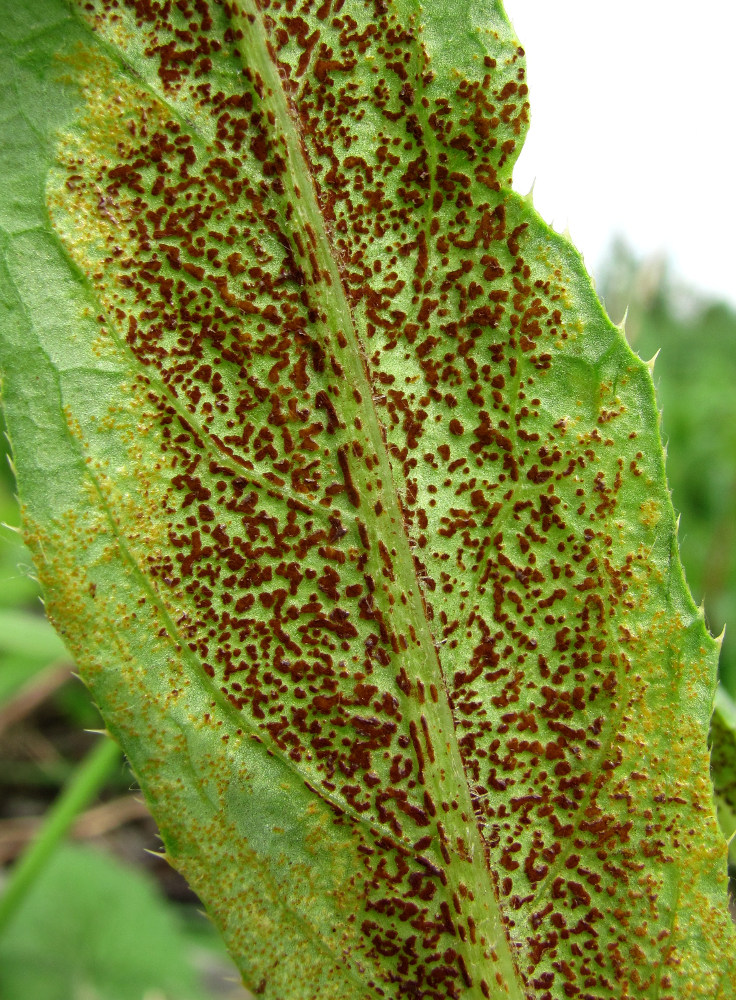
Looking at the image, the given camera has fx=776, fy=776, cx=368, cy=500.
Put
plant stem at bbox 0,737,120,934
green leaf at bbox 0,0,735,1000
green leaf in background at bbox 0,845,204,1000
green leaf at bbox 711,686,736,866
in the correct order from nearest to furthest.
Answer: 1. green leaf at bbox 0,0,735,1000
2. green leaf at bbox 711,686,736,866
3. plant stem at bbox 0,737,120,934
4. green leaf in background at bbox 0,845,204,1000

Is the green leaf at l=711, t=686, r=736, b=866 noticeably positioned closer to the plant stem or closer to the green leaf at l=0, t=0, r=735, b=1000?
the green leaf at l=0, t=0, r=735, b=1000

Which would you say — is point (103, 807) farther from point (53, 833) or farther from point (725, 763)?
point (725, 763)

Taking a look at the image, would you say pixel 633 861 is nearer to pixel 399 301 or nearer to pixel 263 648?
pixel 263 648

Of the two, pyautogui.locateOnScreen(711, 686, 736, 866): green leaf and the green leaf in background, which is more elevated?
pyautogui.locateOnScreen(711, 686, 736, 866): green leaf

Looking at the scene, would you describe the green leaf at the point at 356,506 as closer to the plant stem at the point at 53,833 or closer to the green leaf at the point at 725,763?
the green leaf at the point at 725,763

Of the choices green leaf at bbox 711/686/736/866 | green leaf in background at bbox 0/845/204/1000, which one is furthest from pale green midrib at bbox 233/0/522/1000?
green leaf in background at bbox 0/845/204/1000

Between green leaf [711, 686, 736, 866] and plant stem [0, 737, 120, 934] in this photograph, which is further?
plant stem [0, 737, 120, 934]

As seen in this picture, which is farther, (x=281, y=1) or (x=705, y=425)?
(x=705, y=425)

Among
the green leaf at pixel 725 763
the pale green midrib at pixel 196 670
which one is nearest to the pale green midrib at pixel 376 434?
the pale green midrib at pixel 196 670

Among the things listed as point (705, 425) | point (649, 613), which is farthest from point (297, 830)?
point (705, 425)
